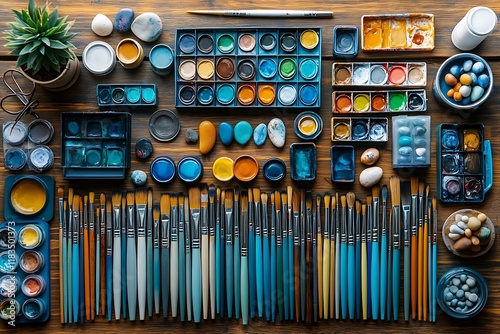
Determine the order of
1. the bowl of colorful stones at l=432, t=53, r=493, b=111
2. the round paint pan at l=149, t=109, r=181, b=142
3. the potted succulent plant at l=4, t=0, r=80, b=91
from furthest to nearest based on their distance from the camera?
the round paint pan at l=149, t=109, r=181, b=142
the bowl of colorful stones at l=432, t=53, r=493, b=111
the potted succulent plant at l=4, t=0, r=80, b=91

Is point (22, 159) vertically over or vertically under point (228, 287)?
over

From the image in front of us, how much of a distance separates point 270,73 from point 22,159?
93 cm

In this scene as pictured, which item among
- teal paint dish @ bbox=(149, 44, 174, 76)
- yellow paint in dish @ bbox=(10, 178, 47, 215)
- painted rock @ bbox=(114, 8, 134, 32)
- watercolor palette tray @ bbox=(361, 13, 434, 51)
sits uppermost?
painted rock @ bbox=(114, 8, 134, 32)

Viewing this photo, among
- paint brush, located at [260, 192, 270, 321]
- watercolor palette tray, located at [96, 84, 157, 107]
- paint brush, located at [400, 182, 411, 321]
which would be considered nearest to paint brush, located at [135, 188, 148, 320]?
watercolor palette tray, located at [96, 84, 157, 107]

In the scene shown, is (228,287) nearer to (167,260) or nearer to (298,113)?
(167,260)

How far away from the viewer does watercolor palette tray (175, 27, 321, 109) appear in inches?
78.0

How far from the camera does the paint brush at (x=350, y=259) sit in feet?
6.49

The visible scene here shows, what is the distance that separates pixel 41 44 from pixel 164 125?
0.49 metres

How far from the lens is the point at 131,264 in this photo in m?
1.99

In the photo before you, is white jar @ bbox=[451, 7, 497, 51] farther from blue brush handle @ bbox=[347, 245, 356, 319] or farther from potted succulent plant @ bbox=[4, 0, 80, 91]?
potted succulent plant @ bbox=[4, 0, 80, 91]

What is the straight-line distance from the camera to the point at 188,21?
6.67 ft

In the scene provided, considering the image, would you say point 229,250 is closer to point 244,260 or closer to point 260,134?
point 244,260

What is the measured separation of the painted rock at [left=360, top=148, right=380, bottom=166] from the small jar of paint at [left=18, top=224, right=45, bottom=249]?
3.82 feet

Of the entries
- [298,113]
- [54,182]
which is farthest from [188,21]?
[54,182]
